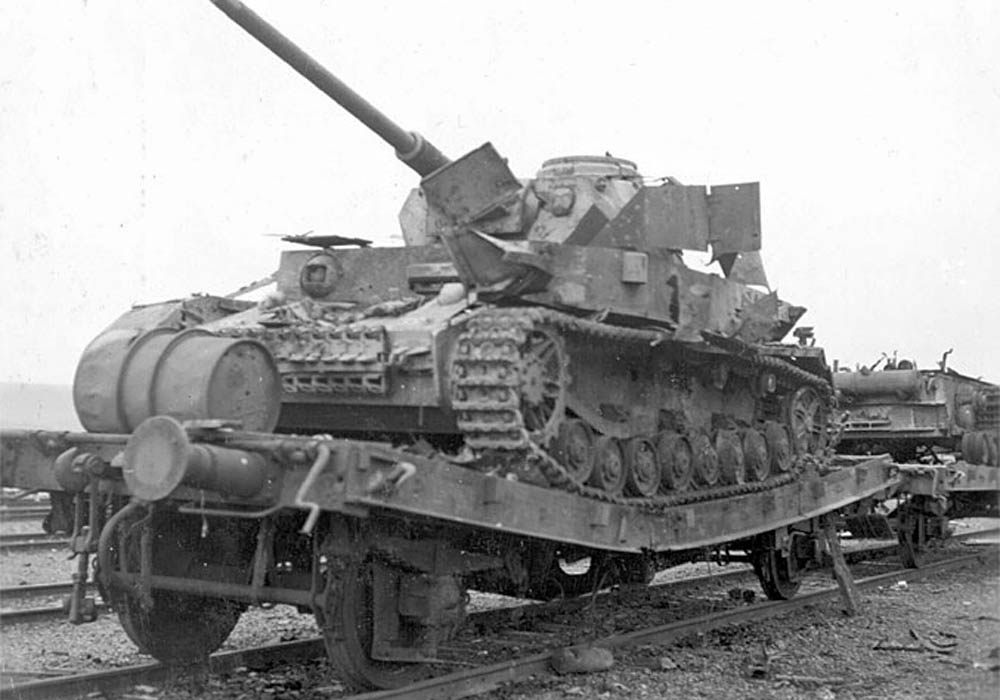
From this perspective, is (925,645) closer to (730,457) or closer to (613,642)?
(730,457)

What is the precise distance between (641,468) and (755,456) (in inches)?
79.8

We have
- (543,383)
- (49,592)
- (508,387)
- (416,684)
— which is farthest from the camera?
(49,592)

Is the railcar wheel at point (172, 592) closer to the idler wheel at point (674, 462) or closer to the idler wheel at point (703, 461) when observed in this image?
the idler wheel at point (674, 462)

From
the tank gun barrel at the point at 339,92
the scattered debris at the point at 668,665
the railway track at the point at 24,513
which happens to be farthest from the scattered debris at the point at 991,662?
the railway track at the point at 24,513

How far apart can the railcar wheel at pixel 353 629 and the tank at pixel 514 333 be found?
3.34 feet

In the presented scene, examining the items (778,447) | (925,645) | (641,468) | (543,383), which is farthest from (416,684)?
(778,447)

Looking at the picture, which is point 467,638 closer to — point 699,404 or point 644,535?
point 644,535

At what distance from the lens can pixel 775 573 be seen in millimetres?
11984

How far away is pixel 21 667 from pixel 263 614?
310 cm

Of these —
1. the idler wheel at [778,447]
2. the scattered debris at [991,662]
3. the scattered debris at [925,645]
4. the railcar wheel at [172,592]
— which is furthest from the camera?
the idler wheel at [778,447]

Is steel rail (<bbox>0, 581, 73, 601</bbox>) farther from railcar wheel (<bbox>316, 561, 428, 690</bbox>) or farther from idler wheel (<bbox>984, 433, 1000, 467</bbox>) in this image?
idler wheel (<bbox>984, 433, 1000, 467</bbox>)

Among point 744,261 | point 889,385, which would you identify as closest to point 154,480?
point 744,261

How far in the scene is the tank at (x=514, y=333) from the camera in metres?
7.77

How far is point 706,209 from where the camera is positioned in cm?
1004
